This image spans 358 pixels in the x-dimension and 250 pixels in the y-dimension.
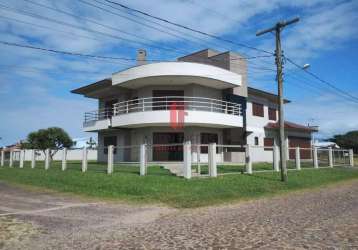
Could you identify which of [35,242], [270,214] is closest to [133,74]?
[270,214]

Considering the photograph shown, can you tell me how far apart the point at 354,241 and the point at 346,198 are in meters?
7.46

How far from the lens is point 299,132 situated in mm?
40562

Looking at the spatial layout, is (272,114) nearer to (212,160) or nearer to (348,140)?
(212,160)

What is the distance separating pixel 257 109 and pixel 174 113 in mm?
12111

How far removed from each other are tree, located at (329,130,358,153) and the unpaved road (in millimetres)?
68807

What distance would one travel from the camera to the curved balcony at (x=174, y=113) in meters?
25.7

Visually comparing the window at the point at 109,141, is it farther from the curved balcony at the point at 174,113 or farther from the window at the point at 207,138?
the window at the point at 207,138

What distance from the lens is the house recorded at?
25891 mm

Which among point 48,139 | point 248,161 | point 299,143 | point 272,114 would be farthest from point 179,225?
point 48,139

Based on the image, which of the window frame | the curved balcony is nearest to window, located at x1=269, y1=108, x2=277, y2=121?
the window frame

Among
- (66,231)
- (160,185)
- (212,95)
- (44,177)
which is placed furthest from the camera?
(212,95)

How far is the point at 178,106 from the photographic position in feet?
87.6

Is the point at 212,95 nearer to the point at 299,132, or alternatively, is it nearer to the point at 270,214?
the point at 299,132

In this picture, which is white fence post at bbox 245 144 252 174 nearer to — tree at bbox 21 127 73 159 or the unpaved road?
the unpaved road
